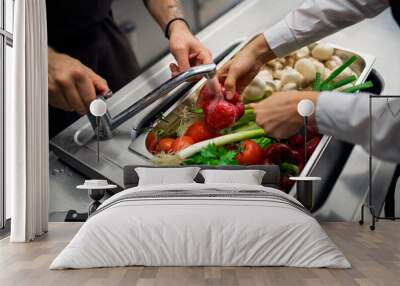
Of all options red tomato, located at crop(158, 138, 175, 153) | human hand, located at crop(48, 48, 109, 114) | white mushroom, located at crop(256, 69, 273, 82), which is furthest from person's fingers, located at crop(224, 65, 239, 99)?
human hand, located at crop(48, 48, 109, 114)

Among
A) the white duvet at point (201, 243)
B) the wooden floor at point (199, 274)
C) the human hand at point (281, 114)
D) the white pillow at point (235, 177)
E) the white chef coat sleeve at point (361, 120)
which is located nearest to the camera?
the wooden floor at point (199, 274)

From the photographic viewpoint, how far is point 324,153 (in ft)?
22.5

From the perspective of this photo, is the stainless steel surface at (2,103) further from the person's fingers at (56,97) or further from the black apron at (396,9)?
the black apron at (396,9)

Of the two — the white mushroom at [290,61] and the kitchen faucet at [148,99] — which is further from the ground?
the white mushroom at [290,61]

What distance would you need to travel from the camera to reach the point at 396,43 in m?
6.89

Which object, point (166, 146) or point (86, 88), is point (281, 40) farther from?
point (86, 88)

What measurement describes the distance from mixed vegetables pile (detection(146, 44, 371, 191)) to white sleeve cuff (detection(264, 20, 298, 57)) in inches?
3.1

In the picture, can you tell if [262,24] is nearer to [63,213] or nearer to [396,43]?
[396,43]

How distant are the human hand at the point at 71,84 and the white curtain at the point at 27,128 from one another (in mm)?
888

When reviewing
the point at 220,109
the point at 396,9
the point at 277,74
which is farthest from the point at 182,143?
the point at 396,9

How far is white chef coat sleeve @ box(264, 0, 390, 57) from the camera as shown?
269 inches

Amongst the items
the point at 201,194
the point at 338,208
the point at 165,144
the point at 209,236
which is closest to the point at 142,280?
the point at 209,236

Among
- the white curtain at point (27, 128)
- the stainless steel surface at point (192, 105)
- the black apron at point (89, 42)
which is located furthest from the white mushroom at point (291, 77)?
the white curtain at point (27, 128)

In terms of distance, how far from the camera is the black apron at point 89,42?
272 inches
